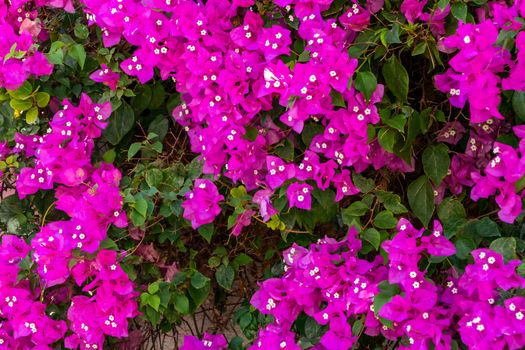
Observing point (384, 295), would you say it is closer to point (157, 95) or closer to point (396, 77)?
point (396, 77)

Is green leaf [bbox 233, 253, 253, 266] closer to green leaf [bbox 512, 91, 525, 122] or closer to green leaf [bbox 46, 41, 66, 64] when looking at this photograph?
green leaf [bbox 46, 41, 66, 64]

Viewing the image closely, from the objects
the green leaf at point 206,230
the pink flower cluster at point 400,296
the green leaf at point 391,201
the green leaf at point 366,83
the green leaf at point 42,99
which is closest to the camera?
the pink flower cluster at point 400,296

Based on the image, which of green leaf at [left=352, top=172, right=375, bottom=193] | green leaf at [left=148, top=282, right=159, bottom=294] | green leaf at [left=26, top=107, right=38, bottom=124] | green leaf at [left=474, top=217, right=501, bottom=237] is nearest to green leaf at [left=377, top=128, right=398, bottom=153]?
green leaf at [left=352, top=172, right=375, bottom=193]

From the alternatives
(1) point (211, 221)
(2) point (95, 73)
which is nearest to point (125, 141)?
(2) point (95, 73)

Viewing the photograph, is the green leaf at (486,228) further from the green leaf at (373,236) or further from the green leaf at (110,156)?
the green leaf at (110,156)

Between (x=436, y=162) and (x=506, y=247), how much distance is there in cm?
25

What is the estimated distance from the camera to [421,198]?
5.94 ft

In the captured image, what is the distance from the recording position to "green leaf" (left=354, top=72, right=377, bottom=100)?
170 centimetres

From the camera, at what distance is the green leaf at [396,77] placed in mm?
1724

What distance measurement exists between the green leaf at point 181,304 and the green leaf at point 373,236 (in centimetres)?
45

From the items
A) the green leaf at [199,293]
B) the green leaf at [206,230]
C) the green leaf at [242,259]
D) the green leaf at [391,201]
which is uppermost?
the green leaf at [391,201]

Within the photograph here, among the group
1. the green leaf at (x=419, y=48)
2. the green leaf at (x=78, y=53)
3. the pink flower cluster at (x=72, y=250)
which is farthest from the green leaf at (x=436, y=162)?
the green leaf at (x=78, y=53)

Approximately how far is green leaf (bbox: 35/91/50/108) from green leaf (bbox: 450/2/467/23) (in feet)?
3.18

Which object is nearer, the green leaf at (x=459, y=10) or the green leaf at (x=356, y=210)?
the green leaf at (x=459, y=10)
